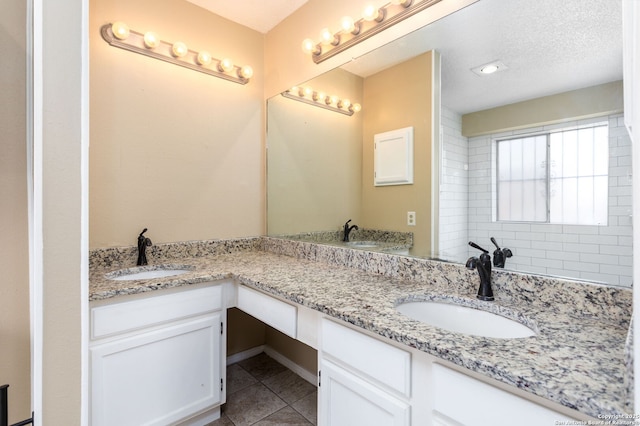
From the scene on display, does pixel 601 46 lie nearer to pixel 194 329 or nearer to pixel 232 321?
pixel 194 329

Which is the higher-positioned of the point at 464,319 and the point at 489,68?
the point at 489,68

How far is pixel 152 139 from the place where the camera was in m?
1.81

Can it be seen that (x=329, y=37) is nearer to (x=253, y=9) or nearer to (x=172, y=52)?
(x=253, y=9)

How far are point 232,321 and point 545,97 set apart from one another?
2131mm

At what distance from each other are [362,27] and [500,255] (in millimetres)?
1332

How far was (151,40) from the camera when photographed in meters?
1.74

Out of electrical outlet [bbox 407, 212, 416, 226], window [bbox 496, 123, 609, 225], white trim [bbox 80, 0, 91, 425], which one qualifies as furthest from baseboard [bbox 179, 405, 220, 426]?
window [bbox 496, 123, 609, 225]

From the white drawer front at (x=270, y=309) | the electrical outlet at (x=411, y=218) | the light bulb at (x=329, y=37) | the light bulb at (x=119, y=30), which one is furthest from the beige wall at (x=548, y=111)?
the light bulb at (x=119, y=30)

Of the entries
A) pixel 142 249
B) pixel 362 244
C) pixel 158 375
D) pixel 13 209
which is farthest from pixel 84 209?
pixel 362 244

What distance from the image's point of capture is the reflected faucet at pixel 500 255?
3.64 feet

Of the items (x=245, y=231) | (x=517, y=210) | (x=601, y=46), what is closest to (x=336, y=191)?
(x=245, y=231)

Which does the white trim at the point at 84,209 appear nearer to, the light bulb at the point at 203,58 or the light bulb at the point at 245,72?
the light bulb at the point at 203,58

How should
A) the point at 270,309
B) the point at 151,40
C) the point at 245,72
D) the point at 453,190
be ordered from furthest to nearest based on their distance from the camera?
the point at 245,72 < the point at 151,40 < the point at 270,309 < the point at 453,190

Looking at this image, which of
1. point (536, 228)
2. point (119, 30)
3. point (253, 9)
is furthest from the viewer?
point (253, 9)
